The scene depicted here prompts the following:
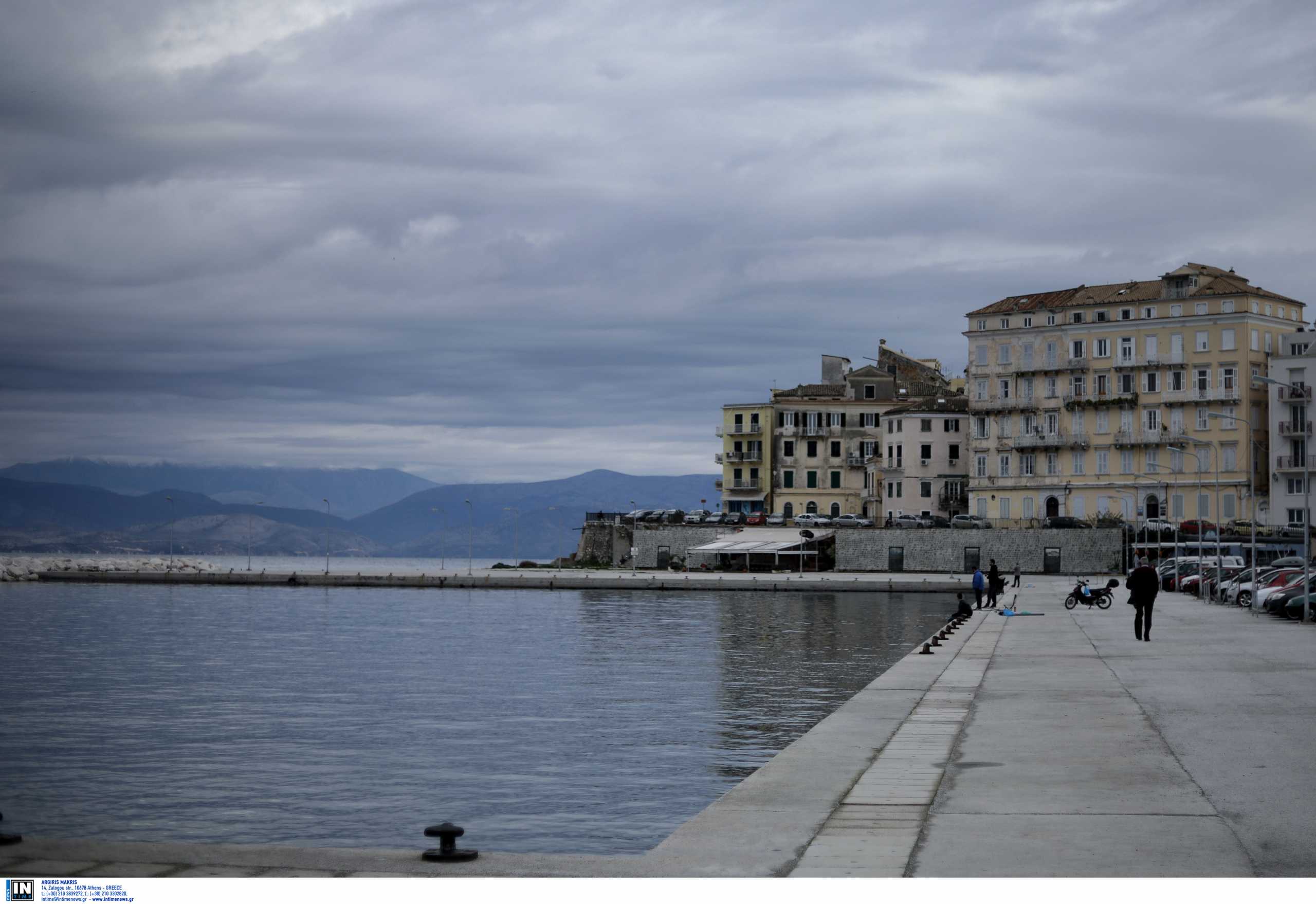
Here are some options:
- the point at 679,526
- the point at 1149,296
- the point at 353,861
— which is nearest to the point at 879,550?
the point at 679,526

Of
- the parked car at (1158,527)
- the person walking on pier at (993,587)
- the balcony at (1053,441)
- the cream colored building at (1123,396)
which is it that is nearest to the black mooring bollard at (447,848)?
the person walking on pier at (993,587)

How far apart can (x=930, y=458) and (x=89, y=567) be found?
79910mm

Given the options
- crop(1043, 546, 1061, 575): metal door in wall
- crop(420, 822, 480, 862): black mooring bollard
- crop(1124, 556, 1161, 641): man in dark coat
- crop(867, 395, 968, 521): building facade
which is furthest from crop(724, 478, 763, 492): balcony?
crop(420, 822, 480, 862): black mooring bollard

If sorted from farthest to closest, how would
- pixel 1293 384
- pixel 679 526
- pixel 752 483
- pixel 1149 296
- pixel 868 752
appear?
pixel 752 483
pixel 679 526
pixel 1149 296
pixel 1293 384
pixel 868 752

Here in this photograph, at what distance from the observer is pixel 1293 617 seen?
140ft

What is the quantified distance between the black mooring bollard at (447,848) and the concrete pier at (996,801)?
10 cm

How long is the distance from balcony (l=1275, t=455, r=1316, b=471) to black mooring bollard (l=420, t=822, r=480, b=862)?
92499 mm

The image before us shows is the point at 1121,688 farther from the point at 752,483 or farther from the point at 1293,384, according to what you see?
the point at 752,483

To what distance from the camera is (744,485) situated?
120062 millimetres

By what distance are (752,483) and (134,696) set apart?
304ft

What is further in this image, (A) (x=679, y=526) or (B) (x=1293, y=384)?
(A) (x=679, y=526)

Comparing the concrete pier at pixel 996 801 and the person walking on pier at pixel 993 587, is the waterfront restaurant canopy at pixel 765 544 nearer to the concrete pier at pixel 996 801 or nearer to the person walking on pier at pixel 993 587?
the person walking on pier at pixel 993 587

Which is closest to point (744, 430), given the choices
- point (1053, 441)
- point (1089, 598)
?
point (1053, 441)

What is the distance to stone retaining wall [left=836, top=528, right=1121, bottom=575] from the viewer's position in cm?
9381
